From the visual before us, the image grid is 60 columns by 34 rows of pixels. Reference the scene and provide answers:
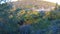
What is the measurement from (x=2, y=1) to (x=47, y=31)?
198cm

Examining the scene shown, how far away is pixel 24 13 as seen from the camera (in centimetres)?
1048

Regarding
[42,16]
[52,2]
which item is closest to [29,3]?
[52,2]

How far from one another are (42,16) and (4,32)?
8.21 ft

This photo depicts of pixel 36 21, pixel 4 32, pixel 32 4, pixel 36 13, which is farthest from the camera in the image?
pixel 32 4

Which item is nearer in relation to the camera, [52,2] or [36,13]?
[36,13]

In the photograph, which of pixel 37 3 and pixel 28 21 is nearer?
pixel 28 21

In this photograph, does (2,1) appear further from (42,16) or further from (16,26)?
(42,16)

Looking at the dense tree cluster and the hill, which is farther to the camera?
the hill

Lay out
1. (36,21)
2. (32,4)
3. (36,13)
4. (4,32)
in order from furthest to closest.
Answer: (32,4) → (36,13) → (36,21) → (4,32)

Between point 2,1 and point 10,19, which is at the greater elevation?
point 2,1

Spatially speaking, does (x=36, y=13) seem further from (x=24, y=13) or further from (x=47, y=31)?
(x=47, y=31)

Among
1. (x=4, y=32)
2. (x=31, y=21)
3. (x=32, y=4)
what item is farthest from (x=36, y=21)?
(x=32, y=4)

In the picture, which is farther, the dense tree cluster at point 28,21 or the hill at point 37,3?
the hill at point 37,3

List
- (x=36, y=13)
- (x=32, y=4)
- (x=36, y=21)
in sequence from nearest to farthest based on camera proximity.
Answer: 1. (x=36, y=21)
2. (x=36, y=13)
3. (x=32, y=4)
